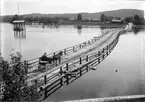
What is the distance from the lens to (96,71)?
8.88 metres

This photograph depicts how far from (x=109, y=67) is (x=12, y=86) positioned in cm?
729

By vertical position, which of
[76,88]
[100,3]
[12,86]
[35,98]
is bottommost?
[76,88]

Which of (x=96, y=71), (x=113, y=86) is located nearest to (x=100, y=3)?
(x=113, y=86)

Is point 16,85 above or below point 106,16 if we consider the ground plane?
below

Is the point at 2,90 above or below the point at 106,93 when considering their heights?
above

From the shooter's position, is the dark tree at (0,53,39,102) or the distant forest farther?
the distant forest

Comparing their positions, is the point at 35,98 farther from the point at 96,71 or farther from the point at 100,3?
the point at 96,71

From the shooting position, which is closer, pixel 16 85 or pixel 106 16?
pixel 16 85

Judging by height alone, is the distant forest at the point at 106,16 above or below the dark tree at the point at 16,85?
above

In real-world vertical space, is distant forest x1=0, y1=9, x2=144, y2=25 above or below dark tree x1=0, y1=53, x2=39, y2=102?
above

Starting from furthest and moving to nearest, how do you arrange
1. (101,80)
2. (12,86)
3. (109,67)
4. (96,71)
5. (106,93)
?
1. (109,67)
2. (96,71)
3. (101,80)
4. (106,93)
5. (12,86)

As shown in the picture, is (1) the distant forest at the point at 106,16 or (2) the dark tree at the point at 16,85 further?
(1) the distant forest at the point at 106,16

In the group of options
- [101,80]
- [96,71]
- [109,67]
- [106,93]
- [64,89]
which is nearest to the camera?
[106,93]

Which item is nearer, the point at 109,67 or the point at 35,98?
the point at 35,98
